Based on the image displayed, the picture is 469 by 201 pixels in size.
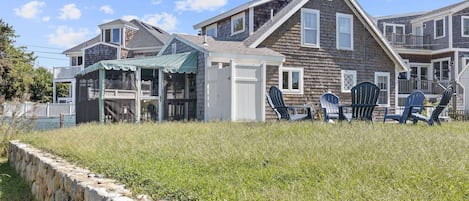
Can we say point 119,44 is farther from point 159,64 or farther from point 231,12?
point 159,64

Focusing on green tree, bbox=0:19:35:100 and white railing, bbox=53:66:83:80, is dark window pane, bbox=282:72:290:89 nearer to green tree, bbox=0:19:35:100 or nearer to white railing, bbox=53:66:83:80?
green tree, bbox=0:19:35:100

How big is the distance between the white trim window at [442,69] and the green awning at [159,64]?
58.5ft

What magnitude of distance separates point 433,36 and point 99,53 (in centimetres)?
2295

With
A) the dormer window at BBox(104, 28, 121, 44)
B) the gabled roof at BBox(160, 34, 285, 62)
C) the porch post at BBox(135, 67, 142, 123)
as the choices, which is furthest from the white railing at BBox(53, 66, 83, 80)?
the porch post at BBox(135, 67, 142, 123)

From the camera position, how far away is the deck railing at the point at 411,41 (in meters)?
24.9

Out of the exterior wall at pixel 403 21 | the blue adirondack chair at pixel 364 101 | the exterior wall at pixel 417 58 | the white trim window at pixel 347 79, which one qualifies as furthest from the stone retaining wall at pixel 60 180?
the exterior wall at pixel 403 21

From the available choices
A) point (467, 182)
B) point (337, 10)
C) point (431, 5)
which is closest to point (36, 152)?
point (467, 182)

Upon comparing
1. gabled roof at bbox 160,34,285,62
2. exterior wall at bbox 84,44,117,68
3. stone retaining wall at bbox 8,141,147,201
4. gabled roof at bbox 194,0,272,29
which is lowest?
stone retaining wall at bbox 8,141,147,201

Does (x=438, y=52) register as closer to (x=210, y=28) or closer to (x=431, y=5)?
(x=431, y=5)

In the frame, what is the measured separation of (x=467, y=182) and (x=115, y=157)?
11.6 feet

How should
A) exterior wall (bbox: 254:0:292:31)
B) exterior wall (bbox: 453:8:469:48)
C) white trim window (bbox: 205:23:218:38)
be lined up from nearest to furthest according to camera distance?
exterior wall (bbox: 254:0:292:31) → white trim window (bbox: 205:23:218:38) → exterior wall (bbox: 453:8:469:48)

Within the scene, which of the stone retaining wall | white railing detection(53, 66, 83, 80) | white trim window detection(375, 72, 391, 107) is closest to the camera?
the stone retaining wall

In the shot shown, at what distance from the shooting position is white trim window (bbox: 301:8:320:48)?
15250 mm

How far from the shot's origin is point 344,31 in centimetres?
1612
